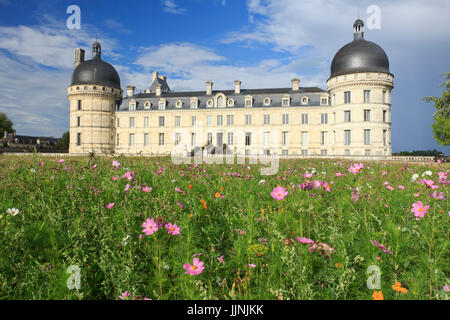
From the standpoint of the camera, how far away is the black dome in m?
43.8

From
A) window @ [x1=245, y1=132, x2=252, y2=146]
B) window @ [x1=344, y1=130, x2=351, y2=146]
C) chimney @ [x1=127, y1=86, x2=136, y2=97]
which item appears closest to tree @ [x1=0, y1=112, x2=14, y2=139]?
chimney @ [x1=127, y1=86, x2=136, y2=97]

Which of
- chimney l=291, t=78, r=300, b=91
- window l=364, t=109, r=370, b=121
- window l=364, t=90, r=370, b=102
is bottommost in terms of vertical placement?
window l=364, t=109, r=370, b=121

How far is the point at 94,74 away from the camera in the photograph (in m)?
43.8

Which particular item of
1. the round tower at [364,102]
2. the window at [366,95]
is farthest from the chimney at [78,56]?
the window at [366,95]

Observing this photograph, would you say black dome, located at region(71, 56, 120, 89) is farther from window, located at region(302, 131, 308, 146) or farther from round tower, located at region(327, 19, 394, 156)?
round tower, located at region(327, 19, 394, 156)

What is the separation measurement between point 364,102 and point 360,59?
239 inches

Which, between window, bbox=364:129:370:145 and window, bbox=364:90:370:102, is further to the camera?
Answer: window, bbox=364:90:370:102

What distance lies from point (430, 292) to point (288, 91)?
4393 centimetres

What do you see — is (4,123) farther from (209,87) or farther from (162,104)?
(209,87)

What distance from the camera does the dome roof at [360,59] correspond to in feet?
114

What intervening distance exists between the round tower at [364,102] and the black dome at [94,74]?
124ft

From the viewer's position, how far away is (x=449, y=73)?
29.4 meters

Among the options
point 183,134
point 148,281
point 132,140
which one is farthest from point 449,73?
point 132,140

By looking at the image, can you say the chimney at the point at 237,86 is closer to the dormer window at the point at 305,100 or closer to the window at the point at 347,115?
the dormer window at the point at 305,100
